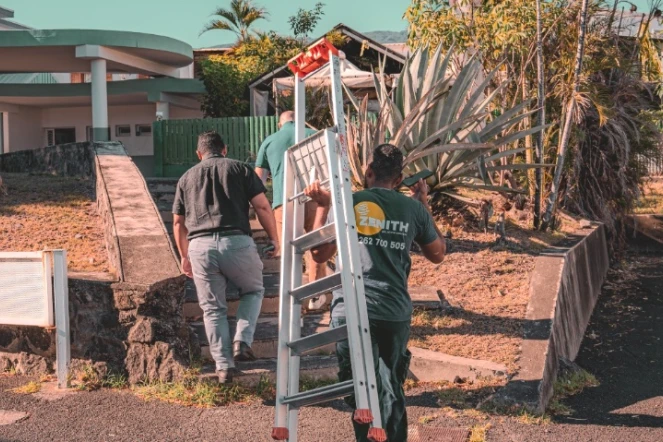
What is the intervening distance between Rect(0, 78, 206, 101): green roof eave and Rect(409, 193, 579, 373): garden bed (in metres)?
12.6

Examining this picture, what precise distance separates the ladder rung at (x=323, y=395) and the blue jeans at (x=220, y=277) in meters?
1.72

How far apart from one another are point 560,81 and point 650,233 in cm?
526

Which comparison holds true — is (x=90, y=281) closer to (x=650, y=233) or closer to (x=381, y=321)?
(x=381, y=321)

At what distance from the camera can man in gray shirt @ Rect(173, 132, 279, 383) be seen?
6242 millimetres

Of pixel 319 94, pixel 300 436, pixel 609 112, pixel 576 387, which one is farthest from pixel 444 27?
pixel 300 436

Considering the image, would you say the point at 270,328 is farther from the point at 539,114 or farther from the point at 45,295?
the point at 539,114

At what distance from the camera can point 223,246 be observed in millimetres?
6234

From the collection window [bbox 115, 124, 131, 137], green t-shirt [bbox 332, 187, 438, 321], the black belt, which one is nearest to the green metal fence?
window [bbox 115, 124, 131, 137]

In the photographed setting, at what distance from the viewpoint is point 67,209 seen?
34.6ft

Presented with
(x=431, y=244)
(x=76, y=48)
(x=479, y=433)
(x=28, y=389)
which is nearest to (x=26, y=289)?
(x=28, y=389)

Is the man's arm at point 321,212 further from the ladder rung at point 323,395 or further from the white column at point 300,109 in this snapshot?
the ladder rung at point 323,395

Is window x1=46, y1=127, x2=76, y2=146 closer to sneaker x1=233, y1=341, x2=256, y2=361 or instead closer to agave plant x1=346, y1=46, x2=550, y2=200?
agave plant x1=346, y1=46, x2=550, y2=200

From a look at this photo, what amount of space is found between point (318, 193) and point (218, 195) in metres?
1.83

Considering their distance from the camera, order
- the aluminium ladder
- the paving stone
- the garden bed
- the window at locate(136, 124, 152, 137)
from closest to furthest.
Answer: the aluminium ladder, the paving stone, the garden bed, the window at locate(136, 124, 152, 137)
